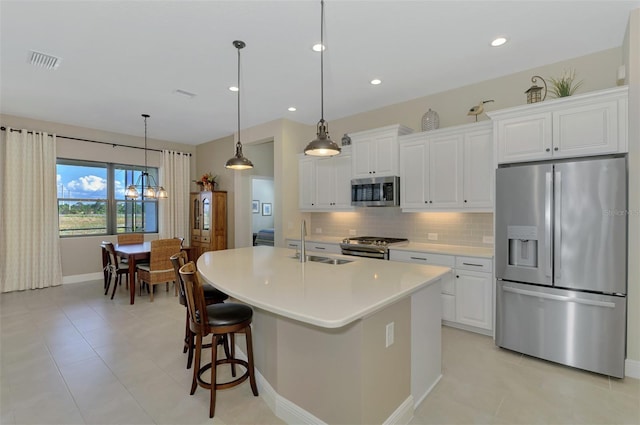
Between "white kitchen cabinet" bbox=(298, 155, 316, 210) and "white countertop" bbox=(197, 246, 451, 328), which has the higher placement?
"white kitchen cabinet" bbox=(298, 155, 316, 210)

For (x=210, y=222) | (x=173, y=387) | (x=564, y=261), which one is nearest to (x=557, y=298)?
(x=564, y=261)

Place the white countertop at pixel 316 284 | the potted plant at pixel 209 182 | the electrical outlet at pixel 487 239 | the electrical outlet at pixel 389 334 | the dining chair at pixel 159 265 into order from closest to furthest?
the white countertop at pixel 316 284 < the electrical outlet at pixel 389 334 < the electrical outlet at pixel 487 239 < the dining chair at pixel 159 265 < the potted plant at pixel 209 182

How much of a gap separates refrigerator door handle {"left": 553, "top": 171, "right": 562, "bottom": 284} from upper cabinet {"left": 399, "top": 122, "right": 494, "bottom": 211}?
74cm

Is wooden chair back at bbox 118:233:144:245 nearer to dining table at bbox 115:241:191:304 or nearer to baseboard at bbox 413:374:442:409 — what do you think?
dining table at bbox 115:241:191:304

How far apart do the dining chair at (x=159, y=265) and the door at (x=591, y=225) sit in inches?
190

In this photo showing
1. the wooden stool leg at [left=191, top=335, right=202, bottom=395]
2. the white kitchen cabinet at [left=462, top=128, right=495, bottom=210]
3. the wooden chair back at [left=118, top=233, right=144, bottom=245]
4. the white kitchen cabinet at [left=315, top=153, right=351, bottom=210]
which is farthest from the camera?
the wooden chair back at [left=118, top=233, right=144, bottom=245]

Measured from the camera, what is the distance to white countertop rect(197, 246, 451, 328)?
1526mm

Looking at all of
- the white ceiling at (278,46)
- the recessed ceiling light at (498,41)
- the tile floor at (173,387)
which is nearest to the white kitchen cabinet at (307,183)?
the white ceiling at (278,46)

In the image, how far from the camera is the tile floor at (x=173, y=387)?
7.04 feet

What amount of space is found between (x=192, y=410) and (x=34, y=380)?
152 cm

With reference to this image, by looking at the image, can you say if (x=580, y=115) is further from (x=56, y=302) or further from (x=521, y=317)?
(x=56, y=302)

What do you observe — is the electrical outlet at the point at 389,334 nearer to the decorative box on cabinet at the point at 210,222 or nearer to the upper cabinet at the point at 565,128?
the upper cabinet at the point at 565,128

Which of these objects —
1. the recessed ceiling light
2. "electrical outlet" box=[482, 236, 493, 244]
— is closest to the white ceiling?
the recessed ceiling light

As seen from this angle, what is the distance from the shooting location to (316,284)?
2029mm
